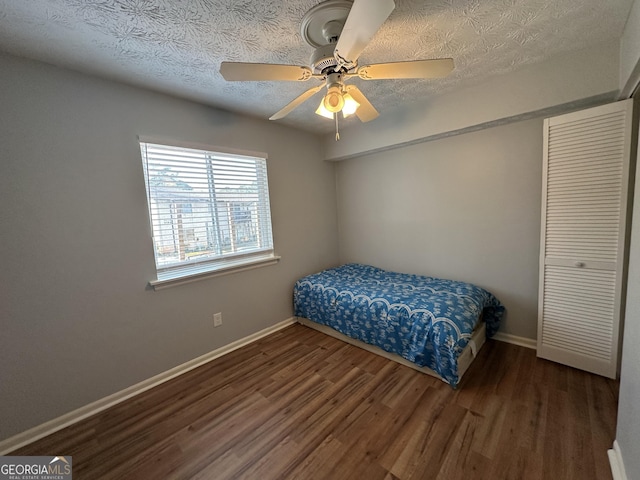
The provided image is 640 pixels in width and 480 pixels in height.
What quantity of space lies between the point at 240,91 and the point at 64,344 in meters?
2.26

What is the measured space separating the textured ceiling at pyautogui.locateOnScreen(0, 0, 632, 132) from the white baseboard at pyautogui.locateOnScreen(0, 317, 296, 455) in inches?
91.6

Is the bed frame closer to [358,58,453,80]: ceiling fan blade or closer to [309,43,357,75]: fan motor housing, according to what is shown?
[358,58,453,80]: ceiling fan blade

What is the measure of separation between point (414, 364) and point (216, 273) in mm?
1970

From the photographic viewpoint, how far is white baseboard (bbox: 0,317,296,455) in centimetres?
154

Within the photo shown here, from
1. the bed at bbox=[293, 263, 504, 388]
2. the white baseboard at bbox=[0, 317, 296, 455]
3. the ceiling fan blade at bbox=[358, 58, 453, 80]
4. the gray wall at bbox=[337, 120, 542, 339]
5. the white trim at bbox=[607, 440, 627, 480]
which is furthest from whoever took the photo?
the gray wall at bbox=[337, 120, 542, 339]

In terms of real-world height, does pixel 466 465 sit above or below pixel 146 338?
below

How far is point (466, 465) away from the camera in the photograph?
131 cm

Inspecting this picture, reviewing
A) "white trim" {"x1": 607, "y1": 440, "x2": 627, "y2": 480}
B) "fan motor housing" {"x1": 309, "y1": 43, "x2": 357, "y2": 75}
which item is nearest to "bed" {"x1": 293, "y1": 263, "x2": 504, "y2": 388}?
"white trim" {"x1": 607, "y1": 440, "x2": 627, "y2": 480}

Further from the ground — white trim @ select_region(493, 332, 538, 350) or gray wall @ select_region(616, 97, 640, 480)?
gray wall @ select_region(616, 97, 640, 480)

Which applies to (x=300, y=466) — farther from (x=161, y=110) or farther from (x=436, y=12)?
(x=161, y=110)

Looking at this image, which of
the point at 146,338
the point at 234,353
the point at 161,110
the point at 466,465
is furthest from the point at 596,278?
the point at 161,110

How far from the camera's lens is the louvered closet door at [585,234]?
1.69 meters

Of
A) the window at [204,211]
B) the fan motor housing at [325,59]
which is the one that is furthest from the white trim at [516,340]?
the fan motor housing at [325,59]

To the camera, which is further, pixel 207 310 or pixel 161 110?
pixel 207 310
